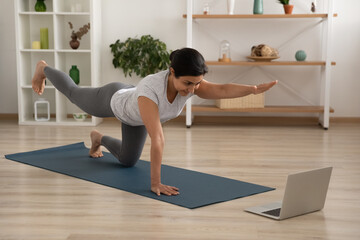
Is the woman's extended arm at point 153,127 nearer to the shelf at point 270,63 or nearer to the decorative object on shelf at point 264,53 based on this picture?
the shelf at point 270,63

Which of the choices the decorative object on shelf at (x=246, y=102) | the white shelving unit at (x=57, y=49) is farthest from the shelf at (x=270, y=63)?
the white shelving unit at (x=57, y=49)

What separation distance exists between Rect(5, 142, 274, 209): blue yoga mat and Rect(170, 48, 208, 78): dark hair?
60 cm

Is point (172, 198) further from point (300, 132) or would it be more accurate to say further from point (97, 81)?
point (97, 81)

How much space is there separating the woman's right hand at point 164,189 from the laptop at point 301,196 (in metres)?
0.40

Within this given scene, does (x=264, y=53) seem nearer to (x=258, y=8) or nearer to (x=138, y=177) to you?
(x=258, y=8)

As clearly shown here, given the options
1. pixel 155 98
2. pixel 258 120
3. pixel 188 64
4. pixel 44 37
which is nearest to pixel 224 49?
pixel 258 120

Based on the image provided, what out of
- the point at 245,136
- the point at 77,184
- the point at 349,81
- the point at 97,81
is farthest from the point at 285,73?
the point at 77,184

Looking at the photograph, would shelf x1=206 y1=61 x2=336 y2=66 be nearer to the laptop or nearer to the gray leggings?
the gray leggings

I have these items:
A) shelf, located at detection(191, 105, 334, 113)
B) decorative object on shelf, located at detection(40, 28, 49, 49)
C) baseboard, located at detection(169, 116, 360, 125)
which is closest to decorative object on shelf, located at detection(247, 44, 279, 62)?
shelf, located at detection(191, 105, 334, 113)

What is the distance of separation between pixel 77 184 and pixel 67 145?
1014 millimetres

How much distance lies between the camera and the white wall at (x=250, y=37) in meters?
5.24

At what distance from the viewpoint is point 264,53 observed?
4.91 meters

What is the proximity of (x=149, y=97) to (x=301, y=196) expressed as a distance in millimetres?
824

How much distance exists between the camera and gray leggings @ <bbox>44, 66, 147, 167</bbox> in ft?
9.86
